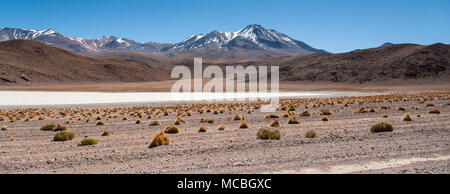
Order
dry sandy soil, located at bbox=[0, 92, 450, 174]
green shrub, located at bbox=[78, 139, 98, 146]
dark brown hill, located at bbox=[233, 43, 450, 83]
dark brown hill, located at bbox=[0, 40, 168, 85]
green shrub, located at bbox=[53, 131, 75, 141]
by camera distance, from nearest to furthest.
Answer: dry sandy soil, located at bbox=[0, 92, 450, 174] → green shrub, located at bbox=[78, 139, 98, 146] → green shrub, located at bbox=[53, 131, 75, 141] → dark brown hill, located at bbox=[233, 43, 450, 83] → dark brown hill, located at bbox=[0, 40, 168, 85]

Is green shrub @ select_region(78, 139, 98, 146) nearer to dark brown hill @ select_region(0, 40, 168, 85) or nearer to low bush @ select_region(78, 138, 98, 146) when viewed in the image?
low bush @ select_region(78, 138, 98, 146)

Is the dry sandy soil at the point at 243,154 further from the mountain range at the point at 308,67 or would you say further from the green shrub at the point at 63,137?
the mountain range at the point at 308,67

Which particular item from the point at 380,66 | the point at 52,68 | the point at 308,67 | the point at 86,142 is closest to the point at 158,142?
the point at 86,142

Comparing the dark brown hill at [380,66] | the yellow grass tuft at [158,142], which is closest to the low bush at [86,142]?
the yellow grass tuft at [158,142]

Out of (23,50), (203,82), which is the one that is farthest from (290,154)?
(23,50)

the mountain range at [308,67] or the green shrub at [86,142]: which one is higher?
the mountain range at [308,67]

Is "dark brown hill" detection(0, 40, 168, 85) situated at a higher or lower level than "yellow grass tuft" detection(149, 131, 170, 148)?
higher

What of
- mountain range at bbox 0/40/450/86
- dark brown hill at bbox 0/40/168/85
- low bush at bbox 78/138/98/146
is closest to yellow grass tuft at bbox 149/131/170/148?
low bush at bbox 78/138/98/146

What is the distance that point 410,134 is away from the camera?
12352mm

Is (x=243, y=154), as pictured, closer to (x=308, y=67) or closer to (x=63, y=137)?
(x=63, y=137)

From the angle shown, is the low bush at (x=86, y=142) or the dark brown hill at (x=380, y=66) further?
the dark brown hill at (x=380, y=66)

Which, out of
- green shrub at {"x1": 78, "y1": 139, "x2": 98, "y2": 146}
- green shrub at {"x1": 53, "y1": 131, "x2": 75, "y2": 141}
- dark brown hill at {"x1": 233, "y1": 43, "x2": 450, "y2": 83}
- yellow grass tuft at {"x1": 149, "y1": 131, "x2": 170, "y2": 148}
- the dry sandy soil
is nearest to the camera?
the dry sandy soil
